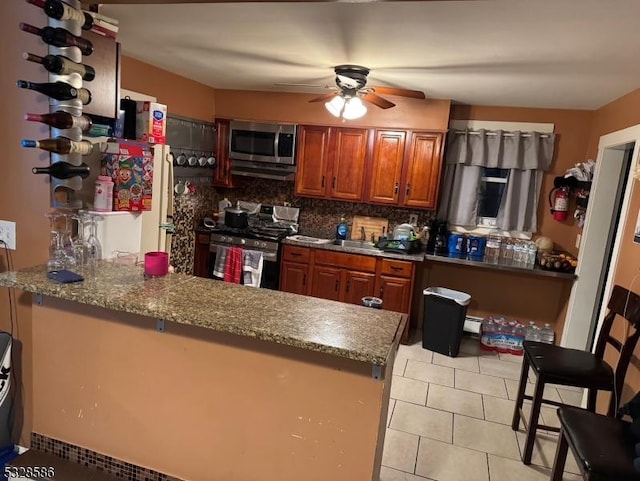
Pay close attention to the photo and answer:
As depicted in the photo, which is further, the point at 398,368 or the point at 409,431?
the point at 398,368

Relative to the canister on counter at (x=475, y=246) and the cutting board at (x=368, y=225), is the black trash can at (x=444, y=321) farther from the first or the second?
the cutting board at (x=368, y=225)

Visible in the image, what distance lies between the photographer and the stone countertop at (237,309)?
145 cm

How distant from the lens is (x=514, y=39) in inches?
89.6

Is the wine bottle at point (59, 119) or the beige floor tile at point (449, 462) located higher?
the wine bottle at point (59, 119)

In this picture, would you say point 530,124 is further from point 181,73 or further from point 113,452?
point 113,452

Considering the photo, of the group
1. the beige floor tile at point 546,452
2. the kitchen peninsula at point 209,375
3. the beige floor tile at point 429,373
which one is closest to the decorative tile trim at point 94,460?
the kitchen peninsula at point 209,375

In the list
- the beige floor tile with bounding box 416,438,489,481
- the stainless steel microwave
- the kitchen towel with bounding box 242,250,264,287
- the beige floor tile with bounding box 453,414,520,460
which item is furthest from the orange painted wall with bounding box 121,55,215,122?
the beige floor tile with bounding box 453,414,520,460

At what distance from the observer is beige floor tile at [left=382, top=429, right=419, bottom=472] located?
248 centimetres

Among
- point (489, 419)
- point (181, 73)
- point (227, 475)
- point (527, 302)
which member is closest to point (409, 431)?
point (489, 419)

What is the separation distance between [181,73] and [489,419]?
12.6ft

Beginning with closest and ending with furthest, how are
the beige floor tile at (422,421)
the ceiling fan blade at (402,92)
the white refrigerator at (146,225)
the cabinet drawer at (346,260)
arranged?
the white refrigerator at (146,225)
the beige floor tile at (422,421)
the ceiling fan blade at (402,92)
the cabinet drawer at (346,260)

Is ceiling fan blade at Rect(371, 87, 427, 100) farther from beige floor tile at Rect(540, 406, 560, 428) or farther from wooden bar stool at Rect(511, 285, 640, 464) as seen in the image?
beige floor tile at Rect(540, 406, 560, 428)

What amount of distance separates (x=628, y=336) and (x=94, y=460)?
277 cm

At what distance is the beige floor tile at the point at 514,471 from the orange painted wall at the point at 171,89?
3694 millimetres
